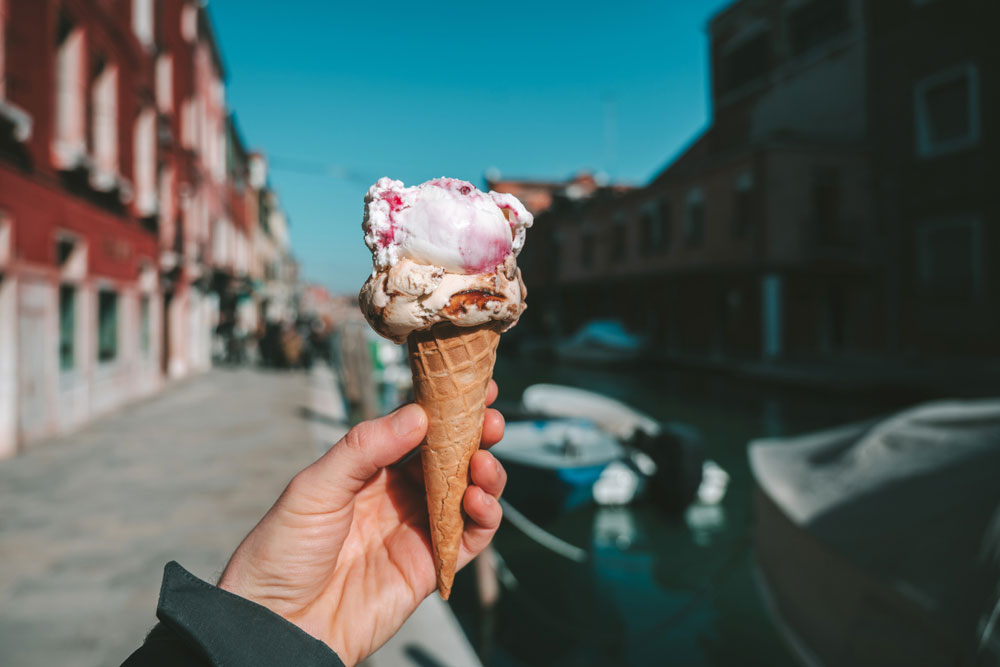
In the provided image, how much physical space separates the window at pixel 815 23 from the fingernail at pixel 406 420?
24.5 m

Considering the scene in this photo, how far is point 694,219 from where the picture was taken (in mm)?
23438

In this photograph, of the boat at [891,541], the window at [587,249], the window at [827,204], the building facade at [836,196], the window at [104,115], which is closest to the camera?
the boat at [891,541]

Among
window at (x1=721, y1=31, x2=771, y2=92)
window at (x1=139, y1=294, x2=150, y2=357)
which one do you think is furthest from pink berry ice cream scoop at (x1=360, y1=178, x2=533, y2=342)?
window at (x1=721, y1=31, x2=771, y2=92)

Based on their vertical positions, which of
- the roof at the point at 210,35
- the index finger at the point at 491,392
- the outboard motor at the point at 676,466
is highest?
the roof at the point at 210,35

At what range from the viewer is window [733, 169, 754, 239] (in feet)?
65.9

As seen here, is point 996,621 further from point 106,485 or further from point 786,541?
point 106,485

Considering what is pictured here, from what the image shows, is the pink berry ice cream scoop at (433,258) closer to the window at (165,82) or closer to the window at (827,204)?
the window at (165,82)

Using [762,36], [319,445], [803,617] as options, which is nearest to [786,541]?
[803,617]

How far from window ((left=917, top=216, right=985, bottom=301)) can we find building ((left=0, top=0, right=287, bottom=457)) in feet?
67.0

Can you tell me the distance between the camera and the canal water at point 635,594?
519 cm

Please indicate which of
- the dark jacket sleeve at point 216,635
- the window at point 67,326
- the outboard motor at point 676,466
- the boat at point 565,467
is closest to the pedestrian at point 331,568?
the dark jacket sleeve at point 216,635

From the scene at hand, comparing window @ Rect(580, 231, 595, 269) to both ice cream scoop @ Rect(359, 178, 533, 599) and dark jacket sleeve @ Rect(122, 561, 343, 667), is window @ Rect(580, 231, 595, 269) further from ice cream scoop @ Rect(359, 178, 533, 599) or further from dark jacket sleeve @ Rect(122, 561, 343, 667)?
dark jacket sleeve @ Rect(122, 561, 343, 667)

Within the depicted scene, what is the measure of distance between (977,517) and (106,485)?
739 cm

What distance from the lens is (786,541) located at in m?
4.77
